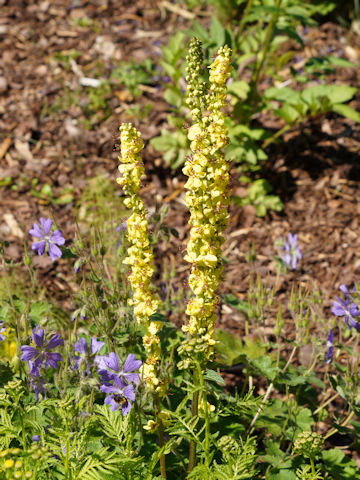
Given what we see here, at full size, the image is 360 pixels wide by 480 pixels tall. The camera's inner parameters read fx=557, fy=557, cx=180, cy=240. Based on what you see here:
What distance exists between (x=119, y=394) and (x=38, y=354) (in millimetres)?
402

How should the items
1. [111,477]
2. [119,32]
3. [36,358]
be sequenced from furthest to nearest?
[119,32] → [36,358] → [111,477]

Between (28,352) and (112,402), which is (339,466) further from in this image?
(28,352)

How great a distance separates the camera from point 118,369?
2312mm

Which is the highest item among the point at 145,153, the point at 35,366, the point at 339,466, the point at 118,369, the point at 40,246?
the point at 40,246

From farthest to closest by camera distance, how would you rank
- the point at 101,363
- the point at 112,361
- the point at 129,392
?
the point at 101,363 < the point at 112,361 < the point at 129,392

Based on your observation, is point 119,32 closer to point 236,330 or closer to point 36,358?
point 236,330

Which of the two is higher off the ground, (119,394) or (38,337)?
(38,337)

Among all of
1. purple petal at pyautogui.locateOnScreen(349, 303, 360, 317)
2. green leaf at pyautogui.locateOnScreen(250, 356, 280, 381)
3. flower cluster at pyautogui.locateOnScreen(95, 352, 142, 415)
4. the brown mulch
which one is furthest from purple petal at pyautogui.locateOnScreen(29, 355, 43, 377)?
purple petal at pyautogui.locateOnScreen(349, 303, 360, 317)

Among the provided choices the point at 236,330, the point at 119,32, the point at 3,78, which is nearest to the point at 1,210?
the point at 3,78

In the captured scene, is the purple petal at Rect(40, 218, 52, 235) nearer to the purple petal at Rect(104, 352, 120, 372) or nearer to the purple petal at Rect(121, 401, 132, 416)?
the purple petal at Rect(104, 352, 120, 372)

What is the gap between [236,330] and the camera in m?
3.77

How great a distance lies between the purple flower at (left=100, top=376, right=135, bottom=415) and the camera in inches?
85.4

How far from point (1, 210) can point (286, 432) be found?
3046mm

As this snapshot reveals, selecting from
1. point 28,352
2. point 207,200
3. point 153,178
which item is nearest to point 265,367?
point 28,352
